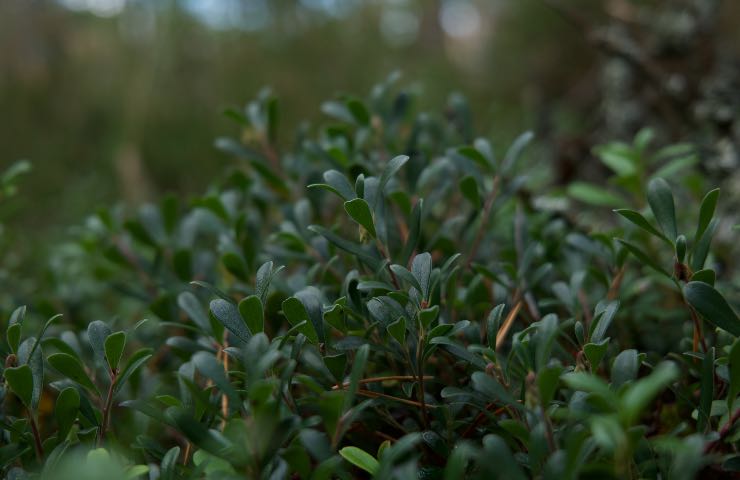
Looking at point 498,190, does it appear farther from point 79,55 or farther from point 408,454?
point 79,55

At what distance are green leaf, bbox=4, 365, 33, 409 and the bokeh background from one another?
2.03m

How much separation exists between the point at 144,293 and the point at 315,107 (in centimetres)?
258

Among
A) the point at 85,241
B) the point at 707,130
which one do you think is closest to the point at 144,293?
the point at 85,241

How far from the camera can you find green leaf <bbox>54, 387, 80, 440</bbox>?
1.66 ft

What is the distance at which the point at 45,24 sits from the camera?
435 cm

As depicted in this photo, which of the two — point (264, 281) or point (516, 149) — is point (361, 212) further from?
point (516, 149)

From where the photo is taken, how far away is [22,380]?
494 millimetres

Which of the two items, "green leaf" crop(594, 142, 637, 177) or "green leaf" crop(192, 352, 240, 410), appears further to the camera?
"green leaf" crop(594, 142, 637, 177)

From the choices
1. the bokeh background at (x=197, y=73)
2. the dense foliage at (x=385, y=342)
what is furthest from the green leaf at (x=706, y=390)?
the bokeh background at (x=197, y=73)

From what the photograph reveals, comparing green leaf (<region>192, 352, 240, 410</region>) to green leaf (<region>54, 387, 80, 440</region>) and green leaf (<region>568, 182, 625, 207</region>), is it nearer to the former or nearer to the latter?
green leaf (<region>54, 387, 80, 440</region>)

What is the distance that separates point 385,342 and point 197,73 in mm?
3548

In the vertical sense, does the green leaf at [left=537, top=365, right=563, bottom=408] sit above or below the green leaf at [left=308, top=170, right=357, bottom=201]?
below

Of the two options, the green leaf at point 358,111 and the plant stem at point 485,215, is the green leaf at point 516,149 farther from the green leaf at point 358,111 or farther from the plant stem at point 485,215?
the green leaf at point 358,111

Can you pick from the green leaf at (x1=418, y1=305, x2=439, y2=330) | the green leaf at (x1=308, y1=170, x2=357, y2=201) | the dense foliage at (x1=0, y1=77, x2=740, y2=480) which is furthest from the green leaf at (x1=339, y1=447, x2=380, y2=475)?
the green leaf at (x1=308, y1=170, x2=357, y2=201)
